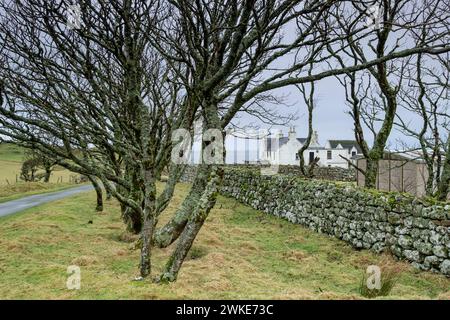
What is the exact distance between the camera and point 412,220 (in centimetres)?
1019

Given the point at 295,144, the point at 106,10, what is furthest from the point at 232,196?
the point at 295,144

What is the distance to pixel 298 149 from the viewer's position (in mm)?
63625

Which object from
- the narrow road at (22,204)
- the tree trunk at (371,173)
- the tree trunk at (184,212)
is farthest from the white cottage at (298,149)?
the tree trunk at (184,212)

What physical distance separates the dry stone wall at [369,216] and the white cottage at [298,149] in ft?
153

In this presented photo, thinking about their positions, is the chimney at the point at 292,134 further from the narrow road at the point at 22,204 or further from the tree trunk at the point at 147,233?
the tree trunk at the point at 147,233

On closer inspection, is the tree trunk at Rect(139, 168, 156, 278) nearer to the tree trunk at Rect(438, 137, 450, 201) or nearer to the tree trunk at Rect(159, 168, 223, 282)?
the tree trunk at Rect(159, 168, 223, 282)

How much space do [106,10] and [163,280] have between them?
628 cm

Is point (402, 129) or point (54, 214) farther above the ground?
point (402, 129)

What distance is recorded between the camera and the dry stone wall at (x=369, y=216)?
9516mm

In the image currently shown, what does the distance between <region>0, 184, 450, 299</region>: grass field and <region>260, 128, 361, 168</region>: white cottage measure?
1971 inches

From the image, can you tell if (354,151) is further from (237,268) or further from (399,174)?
(237,268)

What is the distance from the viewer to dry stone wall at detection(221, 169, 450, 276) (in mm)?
9516
